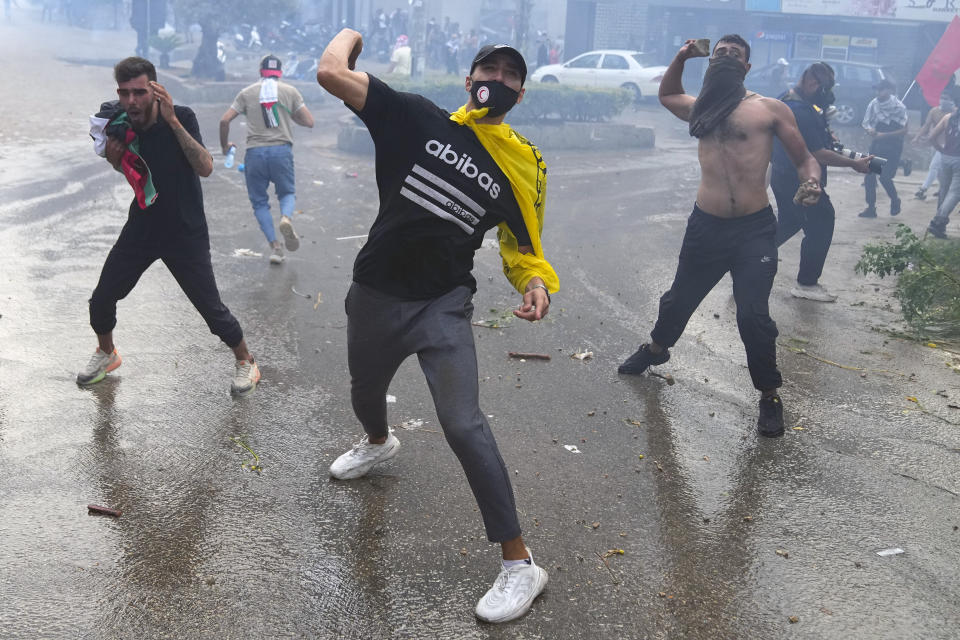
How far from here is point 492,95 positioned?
3.32 meters

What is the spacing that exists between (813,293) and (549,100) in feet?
39.5

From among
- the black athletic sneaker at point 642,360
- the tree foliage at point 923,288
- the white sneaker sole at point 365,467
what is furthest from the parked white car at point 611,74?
the white sneaker sole at point 365,467

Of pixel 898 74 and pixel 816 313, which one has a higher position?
pixel 898 74

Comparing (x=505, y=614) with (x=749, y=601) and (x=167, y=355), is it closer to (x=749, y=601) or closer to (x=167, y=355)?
(x=749, y=601)

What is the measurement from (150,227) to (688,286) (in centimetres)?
321

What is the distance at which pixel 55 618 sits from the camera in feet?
10.0

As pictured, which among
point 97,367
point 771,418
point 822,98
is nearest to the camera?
point 771,418

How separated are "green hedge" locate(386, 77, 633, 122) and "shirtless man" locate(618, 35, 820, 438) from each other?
43.2 feet

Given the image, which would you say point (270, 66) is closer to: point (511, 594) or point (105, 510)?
point (105, 510)

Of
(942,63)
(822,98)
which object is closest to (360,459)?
(822,98)

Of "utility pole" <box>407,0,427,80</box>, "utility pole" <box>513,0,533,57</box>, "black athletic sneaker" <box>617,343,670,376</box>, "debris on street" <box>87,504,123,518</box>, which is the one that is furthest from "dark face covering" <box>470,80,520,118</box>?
"utility pole" <box>513,0,533,57</box>

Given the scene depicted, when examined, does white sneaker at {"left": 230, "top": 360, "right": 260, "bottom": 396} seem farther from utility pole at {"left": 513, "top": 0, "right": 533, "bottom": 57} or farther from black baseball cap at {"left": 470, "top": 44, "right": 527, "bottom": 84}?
utility pole at {"left": 513, "top": 0, "right": 533, "bottom": 57}

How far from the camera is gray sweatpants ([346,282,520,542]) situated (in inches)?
128

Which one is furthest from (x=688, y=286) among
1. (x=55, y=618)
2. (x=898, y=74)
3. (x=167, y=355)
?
(x=898, y=74)
